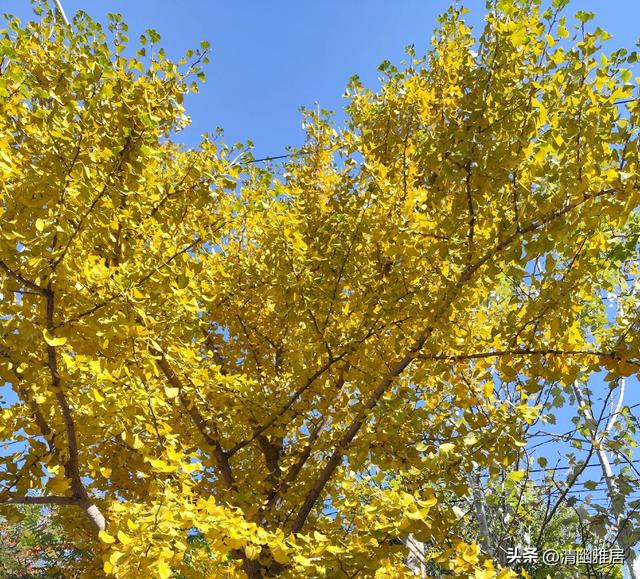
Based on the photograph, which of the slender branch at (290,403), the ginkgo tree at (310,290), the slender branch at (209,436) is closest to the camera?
the ginkgo tree at (310,290)

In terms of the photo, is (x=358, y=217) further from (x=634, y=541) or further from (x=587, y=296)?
(x=634, y=541)

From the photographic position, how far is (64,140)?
6.14 feet

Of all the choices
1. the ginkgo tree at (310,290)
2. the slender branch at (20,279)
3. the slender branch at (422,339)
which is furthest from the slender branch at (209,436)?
the slender branch at (20,279)

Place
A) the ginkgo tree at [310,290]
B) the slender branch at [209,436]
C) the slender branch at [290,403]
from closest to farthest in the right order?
the ginkgo tree at [310,290]
the slender branch at [290,403]
the slender branch at [209,436]

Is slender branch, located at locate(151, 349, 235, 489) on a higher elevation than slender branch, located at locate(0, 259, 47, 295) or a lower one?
higher

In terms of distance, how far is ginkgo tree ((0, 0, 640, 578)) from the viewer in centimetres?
189

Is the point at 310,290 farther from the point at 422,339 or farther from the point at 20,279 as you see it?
the point at 20,279

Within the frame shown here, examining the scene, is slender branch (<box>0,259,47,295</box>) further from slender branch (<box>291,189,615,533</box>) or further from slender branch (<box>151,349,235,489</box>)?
slender branch (<box>291,189,615,533</box>)

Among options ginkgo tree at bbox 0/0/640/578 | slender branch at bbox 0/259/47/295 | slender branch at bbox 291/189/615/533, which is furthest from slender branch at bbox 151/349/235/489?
slender branch at bbox 0/259/47/295

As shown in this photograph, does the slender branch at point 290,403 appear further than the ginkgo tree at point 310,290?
Yes

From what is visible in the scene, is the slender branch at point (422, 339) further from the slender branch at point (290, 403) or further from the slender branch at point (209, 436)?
the slender branch at point (209, 436)

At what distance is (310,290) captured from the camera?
2.96 meters

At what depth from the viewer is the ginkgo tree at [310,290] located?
1.89m

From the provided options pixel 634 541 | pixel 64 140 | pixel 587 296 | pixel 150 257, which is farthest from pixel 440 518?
pixel 64 140
